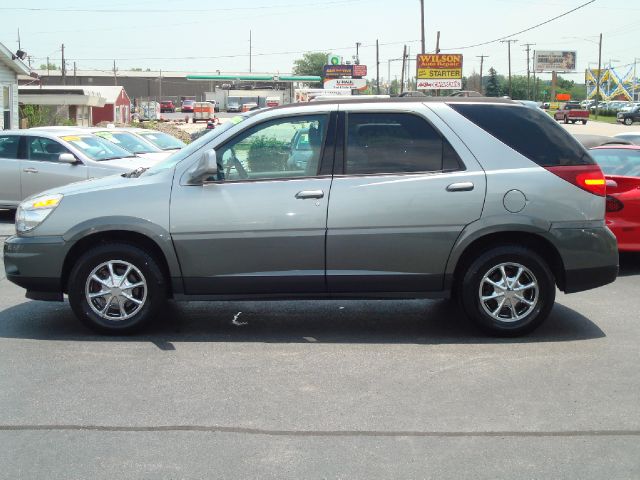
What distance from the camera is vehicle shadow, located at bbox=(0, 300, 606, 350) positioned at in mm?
6984

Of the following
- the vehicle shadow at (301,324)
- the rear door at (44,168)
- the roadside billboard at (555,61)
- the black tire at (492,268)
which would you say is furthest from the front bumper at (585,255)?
the roadside billboard at (555,61)

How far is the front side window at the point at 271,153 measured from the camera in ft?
22.5

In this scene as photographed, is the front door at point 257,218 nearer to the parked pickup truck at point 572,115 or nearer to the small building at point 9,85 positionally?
the small building at point 9,85

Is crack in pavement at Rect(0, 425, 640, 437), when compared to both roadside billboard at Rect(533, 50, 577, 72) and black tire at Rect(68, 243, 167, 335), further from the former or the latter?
roadside billboard at Rect(533, 50, 577, 72)

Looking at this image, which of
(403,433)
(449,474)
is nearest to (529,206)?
(403,433)

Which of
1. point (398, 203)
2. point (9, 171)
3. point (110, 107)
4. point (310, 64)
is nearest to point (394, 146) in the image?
point (398, 203)

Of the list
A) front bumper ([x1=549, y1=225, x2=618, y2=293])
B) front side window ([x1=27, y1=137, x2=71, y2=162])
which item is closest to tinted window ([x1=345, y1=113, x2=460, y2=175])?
front bumper ([x1=549, y1=225, x2=618, y2=293])

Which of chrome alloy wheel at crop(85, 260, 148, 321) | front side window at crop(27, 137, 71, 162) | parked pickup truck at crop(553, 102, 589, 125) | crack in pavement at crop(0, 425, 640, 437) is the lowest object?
crack in pavement at crop(0, 425, 640, 437)

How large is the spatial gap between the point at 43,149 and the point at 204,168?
31.7 feet

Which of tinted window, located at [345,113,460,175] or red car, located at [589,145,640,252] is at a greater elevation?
tinted window, located at [345,113,460,175]

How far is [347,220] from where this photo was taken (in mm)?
6734

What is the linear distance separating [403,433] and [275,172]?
2.69 meters

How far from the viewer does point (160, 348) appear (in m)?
6.68

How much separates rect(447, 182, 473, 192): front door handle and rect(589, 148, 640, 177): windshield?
4066mm
